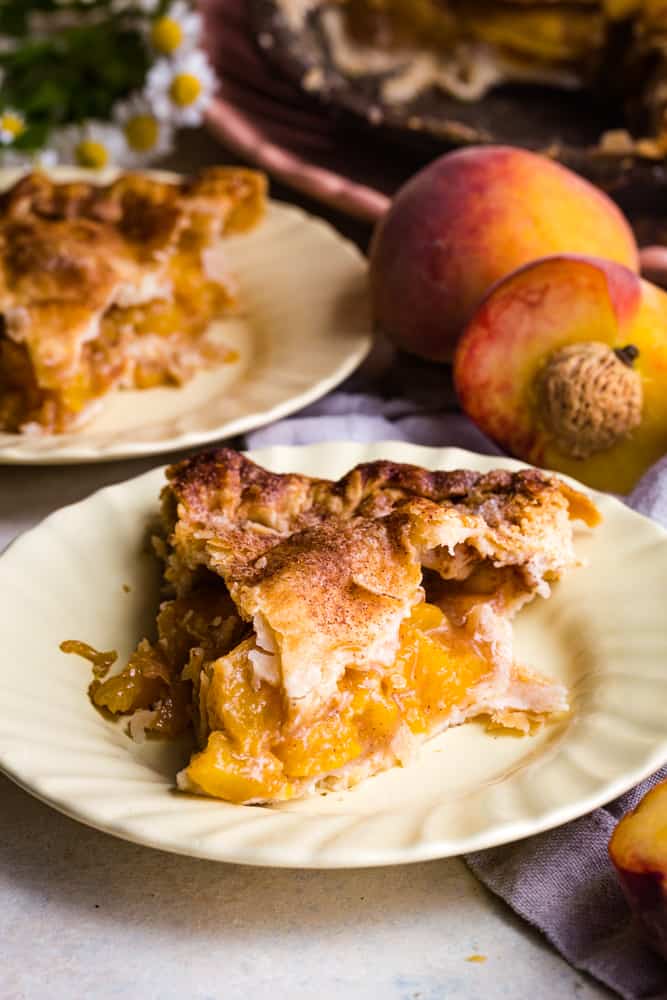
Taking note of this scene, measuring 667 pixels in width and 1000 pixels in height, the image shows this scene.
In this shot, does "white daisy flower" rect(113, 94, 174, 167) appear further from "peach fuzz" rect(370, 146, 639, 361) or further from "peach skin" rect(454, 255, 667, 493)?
"peach skin" rect(454, 255, 667, 493)

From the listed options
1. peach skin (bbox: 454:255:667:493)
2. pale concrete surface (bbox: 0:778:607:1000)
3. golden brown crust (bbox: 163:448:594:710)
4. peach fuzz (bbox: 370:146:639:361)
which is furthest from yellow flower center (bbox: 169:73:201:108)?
pale concrete surface (bbox: 0:778:607:1000)

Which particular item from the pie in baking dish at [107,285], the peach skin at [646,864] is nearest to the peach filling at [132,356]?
the pie in baking dish at [107,285]

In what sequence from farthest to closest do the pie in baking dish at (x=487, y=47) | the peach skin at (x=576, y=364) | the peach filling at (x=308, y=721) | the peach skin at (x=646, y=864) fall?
the pie in baking dish at (x=487, y=47)
the peach skin at (x=576, y=364)
the peach filling at (x=308, y=721)
the peach skin at (x=646, y=864)

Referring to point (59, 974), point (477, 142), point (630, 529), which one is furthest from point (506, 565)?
point (477, 142)

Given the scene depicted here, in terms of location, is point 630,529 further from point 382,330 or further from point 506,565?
point 382,330

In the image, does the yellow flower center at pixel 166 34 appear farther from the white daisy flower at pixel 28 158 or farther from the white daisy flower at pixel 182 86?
the white daisy flower at pixel 28 158
